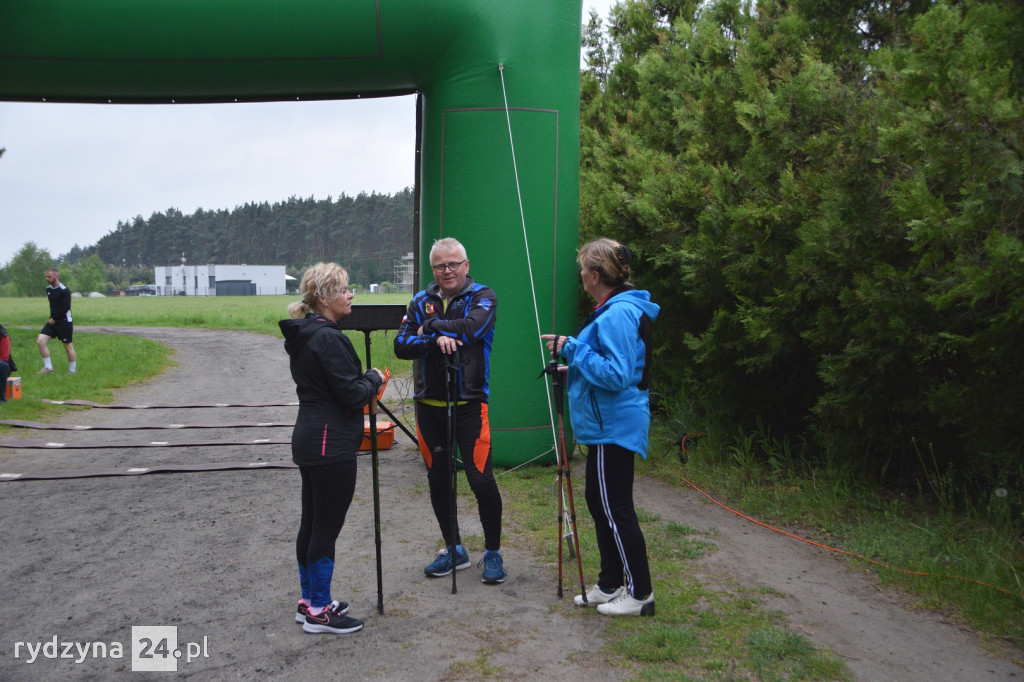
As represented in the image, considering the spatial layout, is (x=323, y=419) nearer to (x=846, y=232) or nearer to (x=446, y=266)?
(x=446, y=266)

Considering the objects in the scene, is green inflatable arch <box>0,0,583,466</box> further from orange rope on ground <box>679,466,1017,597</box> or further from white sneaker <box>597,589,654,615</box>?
white sneaker <box>597,589,654,615</box>

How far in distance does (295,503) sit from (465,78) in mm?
3701

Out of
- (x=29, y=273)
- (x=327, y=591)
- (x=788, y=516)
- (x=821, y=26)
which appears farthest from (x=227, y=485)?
(x=29, y=273)

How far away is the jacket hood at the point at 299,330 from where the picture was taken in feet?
11.9

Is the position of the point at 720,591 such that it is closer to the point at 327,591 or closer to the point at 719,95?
the point at 327,591

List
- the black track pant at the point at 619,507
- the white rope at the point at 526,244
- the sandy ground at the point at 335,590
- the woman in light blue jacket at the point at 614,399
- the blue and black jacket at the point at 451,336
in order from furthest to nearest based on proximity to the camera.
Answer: the white rope at the point at 526,244 → the blue and black jacket at the point at 451,336 → the black track pant at the point at 619,507 → the woman in light blue jacket at the point at 614,399 → the sandy ground at the point at 335,590

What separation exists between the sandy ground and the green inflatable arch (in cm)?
172

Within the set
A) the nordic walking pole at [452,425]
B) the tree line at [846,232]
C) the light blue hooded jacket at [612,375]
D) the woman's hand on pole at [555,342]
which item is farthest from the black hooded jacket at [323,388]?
the tree line at [846,232]

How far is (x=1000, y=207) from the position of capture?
11.3ft

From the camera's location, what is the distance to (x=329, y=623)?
374 cm

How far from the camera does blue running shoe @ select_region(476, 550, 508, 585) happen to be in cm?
440

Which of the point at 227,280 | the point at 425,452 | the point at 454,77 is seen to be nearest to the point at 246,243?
the point at 227,280

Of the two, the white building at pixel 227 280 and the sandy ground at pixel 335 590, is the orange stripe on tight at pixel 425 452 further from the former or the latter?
the white building at pixel 227 280

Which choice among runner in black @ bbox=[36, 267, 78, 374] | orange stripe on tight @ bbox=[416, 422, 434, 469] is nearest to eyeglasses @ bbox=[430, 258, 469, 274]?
orange stripe on tight @ bbox=[416, 422, 434, 469]
